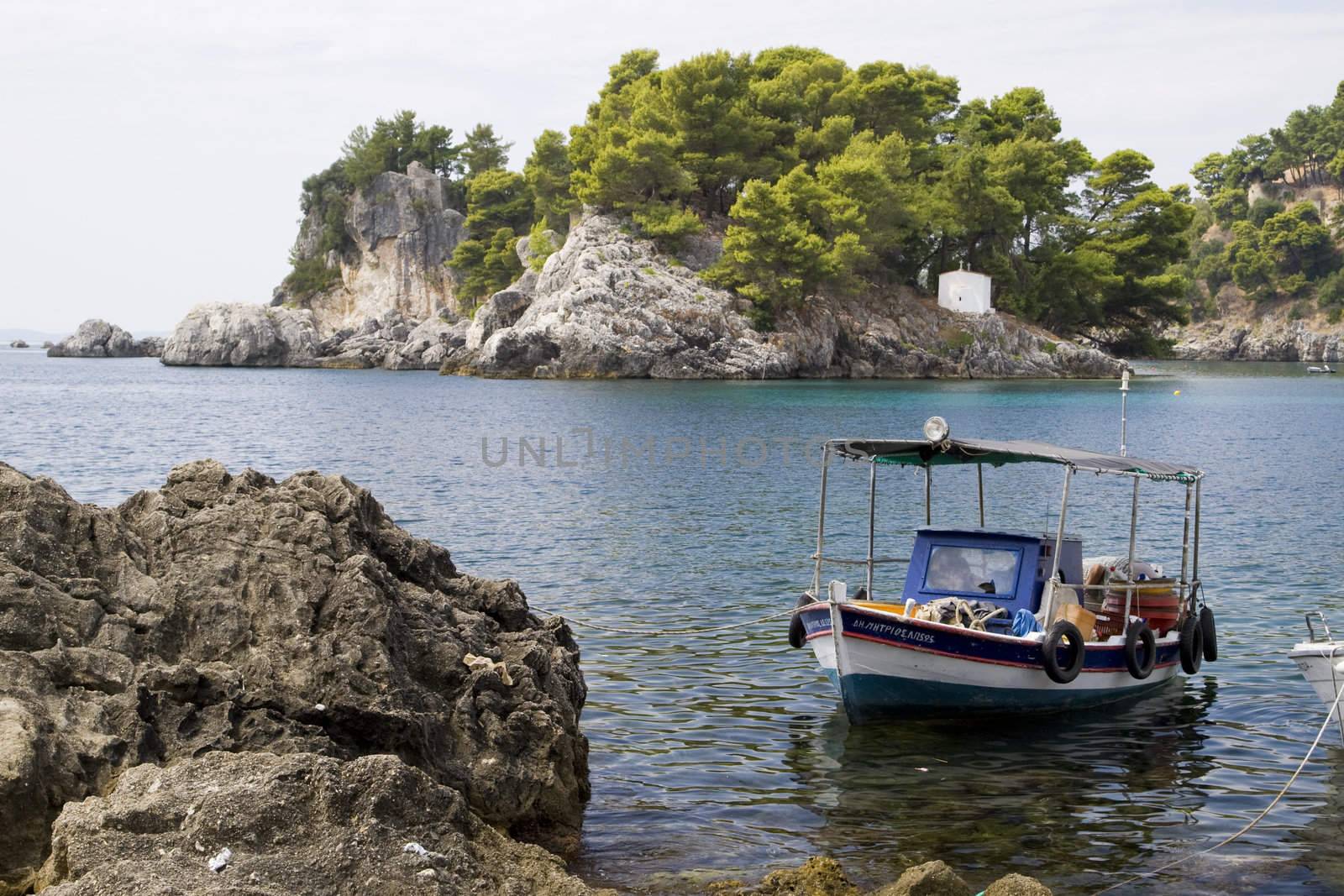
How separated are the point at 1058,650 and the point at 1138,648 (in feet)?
5.31

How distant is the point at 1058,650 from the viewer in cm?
1463

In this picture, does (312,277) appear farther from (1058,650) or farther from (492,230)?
(1058,650)

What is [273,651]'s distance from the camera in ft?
32.1

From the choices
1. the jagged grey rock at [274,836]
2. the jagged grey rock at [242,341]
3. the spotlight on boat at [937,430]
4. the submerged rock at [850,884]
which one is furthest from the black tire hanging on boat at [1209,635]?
the jagged grey rock at [242,341]

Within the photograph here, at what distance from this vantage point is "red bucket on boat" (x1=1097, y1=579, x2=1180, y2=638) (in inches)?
659

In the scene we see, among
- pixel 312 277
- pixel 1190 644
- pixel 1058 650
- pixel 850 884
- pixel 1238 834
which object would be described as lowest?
pixel 1238 834

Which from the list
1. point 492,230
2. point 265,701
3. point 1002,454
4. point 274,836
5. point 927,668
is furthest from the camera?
point 492,230

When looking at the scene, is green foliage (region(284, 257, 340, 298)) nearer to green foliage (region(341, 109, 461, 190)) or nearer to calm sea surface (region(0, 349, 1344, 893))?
green foliage (region(341, 109, 461, 190))

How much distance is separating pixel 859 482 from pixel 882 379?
5615 centimetres

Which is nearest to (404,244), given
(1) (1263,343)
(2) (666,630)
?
(1) (1263,343)

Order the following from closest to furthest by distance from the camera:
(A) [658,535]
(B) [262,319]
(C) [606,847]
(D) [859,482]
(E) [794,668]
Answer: (C) [606,847]
(E) [794,668]
(A) [658,535]
(D) [859,482]
(B) [262,319]

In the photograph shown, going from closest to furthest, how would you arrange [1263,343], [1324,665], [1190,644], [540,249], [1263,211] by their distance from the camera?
1. [1324,665]
2. [1190,644]
3. [540,249]
4. [1263,343]
5. [1263,211]

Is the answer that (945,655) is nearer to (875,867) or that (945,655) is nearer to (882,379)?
(875,867)

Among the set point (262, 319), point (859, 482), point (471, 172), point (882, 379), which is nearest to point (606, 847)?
point (859, 482)
